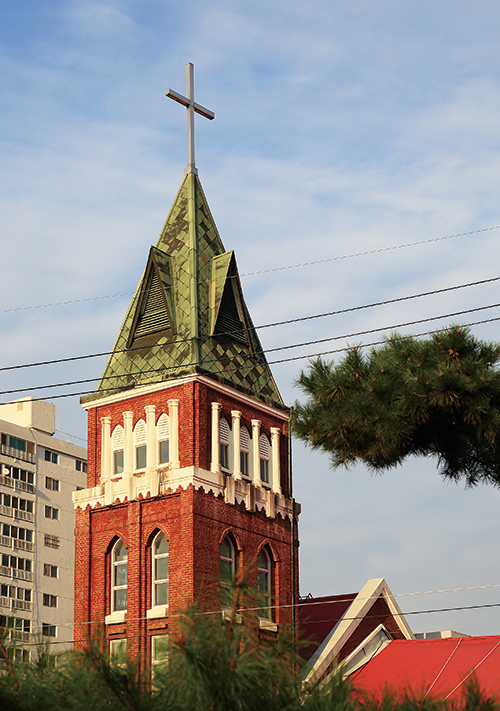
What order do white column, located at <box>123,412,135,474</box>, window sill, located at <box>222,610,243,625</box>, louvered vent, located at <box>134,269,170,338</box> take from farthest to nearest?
1. louvered vent, located at <box>134,269,170,338</box>
2. white column, located at <box>123,412,135,474</box>
3. window sill, located at <box>222,610,243,625</box>

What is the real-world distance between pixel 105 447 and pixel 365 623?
9861mm

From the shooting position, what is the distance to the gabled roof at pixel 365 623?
101 ft

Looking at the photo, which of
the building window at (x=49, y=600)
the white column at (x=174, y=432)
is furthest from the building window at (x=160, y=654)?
the building window at (x=49, y=600)

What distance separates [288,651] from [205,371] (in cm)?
2503

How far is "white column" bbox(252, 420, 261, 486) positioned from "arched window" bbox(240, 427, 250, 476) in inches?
7.6

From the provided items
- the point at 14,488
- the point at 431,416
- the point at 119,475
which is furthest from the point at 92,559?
the point at 14,488

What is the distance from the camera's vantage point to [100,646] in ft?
21.2

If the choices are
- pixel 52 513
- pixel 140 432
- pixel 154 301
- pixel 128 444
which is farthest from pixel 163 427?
pixel 52 513

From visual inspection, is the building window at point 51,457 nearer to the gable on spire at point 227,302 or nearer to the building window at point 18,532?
the building window at point 18,532

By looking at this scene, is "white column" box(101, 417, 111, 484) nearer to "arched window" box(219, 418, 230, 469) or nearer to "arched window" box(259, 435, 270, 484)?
"arched window" box(219, 418, 230, 469)

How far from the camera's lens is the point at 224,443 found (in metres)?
32.2

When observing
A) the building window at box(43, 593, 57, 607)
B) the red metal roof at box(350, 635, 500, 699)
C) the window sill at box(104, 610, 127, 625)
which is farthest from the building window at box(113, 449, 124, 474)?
the building window at box(43, 593, 57, 607)

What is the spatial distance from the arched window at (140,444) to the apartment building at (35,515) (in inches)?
1997

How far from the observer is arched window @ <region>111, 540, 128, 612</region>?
102 ft
